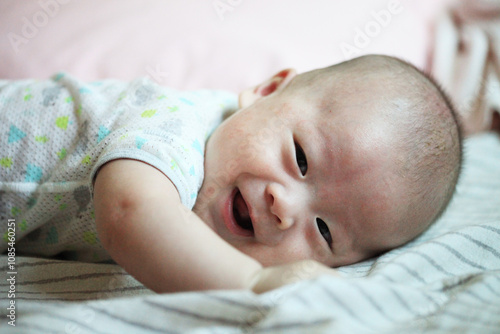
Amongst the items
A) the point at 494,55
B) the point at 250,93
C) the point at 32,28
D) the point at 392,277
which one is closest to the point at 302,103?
the point at 250,93

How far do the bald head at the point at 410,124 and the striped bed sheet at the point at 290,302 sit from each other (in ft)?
0.28

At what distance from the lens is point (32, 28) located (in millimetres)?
1355

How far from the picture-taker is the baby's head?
0.81 m

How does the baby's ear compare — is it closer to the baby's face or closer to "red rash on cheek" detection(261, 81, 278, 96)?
"red rash on cheek" detection(261, 81, 278, 96)

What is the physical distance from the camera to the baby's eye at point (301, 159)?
84 cm

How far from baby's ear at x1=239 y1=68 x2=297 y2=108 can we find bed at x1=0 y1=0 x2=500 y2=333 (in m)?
0.35

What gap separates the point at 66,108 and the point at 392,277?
2.26ft

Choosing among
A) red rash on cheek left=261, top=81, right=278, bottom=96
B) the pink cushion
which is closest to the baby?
red rash on cheek left=261, top=81, right=278, bottom=96

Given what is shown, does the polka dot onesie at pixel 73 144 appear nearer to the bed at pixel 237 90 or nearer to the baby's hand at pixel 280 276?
the bed at pixel 237 90

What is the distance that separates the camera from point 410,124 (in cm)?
86

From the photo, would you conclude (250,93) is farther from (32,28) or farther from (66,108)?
(32,28)

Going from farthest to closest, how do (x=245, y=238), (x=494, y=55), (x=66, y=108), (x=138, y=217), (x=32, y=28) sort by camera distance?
(x=494, y=55), (x=32, y=28), (x=66, y=108), (x=245, y=238), (x=138, y=217)

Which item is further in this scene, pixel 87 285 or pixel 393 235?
pixel 393 235

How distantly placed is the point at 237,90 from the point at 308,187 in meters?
0.72
